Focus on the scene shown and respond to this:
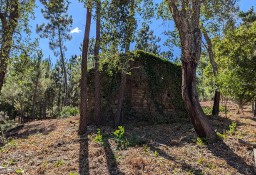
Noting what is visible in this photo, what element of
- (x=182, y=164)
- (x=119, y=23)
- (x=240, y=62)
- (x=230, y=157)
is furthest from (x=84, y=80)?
(x=240, y=62)

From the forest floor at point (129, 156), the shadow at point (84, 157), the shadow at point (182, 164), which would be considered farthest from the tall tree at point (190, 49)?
the shadow at point (84, 157)

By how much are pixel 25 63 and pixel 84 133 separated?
3.03 metres

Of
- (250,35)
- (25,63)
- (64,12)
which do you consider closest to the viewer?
(25,63)

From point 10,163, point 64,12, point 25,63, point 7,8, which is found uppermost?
point 64,12

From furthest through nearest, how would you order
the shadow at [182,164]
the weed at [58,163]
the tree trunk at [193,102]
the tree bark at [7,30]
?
the tree bark at [7,30]
the tree trunk at [193,102]
the weed at [58,163]
the shadow at [182,164]

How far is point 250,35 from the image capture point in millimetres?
9016

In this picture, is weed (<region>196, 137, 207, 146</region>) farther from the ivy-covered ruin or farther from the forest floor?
the ivy-covered ruin

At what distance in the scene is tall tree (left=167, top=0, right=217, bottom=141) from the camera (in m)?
6.54

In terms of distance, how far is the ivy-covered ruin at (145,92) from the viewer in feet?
35.4

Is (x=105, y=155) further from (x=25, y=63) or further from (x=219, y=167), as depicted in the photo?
(x=25, y=63)

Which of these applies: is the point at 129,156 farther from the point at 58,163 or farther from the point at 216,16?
the point at 216,16

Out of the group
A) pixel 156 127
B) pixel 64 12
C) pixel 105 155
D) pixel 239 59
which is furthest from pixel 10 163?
pixel 64 12

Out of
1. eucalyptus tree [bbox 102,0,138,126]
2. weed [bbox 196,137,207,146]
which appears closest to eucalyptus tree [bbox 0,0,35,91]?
eucalyptus tree [bbox 102,0,138,126]

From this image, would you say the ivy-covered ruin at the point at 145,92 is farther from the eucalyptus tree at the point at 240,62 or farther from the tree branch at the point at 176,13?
the tree branch at the point at 176,13
